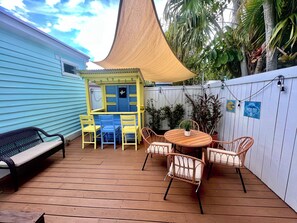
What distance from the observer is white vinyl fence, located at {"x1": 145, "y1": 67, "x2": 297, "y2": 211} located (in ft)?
5.41

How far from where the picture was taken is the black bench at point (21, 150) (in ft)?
6.75

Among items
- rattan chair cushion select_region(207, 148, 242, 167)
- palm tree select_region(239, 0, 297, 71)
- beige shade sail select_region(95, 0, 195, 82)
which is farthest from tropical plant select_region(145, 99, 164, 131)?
palm tree select_region(239, 0, 297, 71)

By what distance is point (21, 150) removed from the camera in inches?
105

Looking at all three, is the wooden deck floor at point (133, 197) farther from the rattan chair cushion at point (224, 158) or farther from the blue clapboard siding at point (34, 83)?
the blue clapboard siding at point (34, 83)

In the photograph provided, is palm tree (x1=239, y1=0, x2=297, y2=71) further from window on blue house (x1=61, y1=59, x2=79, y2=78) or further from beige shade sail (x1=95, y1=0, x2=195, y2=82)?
window on blue house (x1=61, y1=59, x2=79, y2=78)

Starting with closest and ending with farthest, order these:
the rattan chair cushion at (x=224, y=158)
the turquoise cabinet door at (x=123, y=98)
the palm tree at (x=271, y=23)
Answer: the palm tree at (x=271, y=23)
the rattan chair cushion at (x=224, y=158)
the turquoise cabinet door at (x=123, y=98)

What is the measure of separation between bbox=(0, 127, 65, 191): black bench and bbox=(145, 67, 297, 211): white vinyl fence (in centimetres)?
405

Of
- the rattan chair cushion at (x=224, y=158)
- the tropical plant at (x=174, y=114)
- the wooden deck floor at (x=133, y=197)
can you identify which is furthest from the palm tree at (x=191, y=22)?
the wooden deck floor at (x=133, y=197)

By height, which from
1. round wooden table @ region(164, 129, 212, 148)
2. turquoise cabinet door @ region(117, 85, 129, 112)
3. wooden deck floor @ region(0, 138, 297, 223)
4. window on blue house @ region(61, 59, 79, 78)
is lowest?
wooden deck floor @ region(0, 138, 297, 223)

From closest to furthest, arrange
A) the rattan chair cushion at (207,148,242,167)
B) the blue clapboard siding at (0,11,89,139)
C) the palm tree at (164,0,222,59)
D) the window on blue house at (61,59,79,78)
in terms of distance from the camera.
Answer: the rattan chair cushion at (207,148,242,167), the blue clapboard siding at (0,11,89,139), the palm tree at (164,0,222,59), the window on blue house at (61,59,79,78)

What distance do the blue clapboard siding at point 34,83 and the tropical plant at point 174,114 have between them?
3499 mm

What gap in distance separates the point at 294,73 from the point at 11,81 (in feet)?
15.9

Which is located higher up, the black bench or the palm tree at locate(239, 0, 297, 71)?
the palm tree at locate(239, 0, 297, 71)

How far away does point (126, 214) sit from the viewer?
162 centimetres
